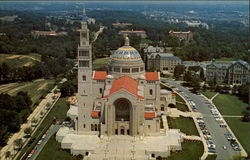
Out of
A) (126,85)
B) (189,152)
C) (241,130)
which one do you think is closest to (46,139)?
(126,85)

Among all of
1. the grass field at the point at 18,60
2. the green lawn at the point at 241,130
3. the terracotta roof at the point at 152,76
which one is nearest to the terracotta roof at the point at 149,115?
the terracotta roof at the point at 152,76

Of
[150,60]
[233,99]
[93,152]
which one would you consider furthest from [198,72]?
[93,152]

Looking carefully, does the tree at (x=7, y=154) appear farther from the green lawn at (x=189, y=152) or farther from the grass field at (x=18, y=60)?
the grass field at (x=18, y=60)

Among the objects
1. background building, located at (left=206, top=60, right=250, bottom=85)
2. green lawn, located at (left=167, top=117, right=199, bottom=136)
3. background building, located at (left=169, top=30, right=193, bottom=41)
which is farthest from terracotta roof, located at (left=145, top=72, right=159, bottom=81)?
background building, located at (left=169, top=30, right=193, bottom=41)

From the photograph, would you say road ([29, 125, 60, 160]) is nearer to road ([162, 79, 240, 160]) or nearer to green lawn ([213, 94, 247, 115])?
road ([162, 79, 240, 160])

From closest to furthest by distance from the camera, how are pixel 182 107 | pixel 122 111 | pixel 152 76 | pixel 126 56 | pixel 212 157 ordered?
pixel 212 157, pixel 122 111, pixel 126 56, pixel 152 76, pixel 182 107

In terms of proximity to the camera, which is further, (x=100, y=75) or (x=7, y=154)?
(x=100, y=75)

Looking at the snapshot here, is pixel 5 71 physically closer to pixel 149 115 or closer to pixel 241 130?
pixel 149 115
